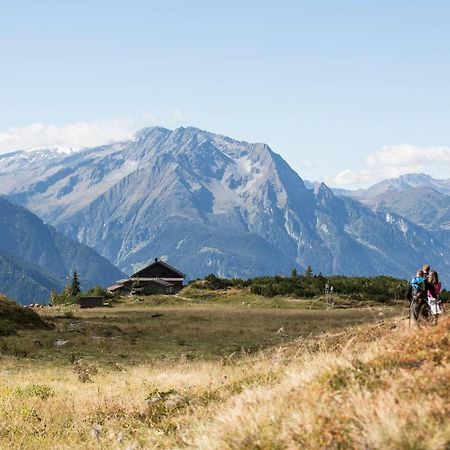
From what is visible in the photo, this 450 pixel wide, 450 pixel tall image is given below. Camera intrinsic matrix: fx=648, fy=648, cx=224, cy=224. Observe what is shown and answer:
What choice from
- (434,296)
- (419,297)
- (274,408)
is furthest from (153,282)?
(274,408)

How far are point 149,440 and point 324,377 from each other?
10.2ft

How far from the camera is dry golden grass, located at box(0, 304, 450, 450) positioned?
730cm

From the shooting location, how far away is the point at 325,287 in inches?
2709

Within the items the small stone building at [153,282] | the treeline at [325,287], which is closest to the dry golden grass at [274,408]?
the treeline at [325,287]

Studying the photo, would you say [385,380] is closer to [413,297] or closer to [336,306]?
[413,297]

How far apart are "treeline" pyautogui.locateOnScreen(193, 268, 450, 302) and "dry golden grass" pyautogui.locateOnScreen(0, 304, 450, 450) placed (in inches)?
2007

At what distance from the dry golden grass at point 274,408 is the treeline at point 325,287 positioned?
167 feet

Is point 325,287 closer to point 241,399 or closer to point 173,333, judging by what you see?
point 173,333

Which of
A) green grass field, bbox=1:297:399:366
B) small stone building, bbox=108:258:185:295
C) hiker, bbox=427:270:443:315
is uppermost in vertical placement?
hiker, bbox=427:270:443:315

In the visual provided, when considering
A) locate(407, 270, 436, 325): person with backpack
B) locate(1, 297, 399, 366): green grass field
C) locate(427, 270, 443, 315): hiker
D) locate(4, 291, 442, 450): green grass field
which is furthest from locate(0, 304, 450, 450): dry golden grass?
locate(1, 297, 399, 366): green grass field

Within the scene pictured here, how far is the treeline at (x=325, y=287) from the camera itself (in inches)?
2643

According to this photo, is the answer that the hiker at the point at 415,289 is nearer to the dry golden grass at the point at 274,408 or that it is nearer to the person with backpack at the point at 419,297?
the person with backpack at the point at 419,297

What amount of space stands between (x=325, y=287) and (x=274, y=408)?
61.1m

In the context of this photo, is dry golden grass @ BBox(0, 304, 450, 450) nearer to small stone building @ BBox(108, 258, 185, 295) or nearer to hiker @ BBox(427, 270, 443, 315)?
hiker @ BBox(427, 270, 443, 315)
